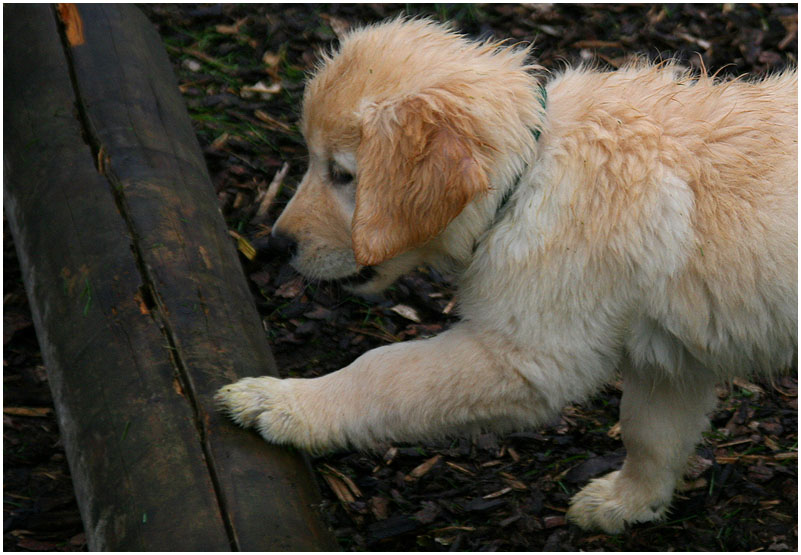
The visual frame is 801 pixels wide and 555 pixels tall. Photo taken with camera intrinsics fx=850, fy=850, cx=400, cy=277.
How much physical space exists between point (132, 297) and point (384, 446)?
122 cm

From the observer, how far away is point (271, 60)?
263 inches

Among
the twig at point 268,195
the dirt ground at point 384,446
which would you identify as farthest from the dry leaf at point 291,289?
the twig at point 268,195

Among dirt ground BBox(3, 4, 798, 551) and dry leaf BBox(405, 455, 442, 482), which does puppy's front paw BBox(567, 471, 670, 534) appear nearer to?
dirt ground BBox(3, 4, 798, 551)

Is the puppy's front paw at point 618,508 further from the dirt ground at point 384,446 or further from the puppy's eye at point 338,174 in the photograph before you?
the puppy's eye at point 338,174

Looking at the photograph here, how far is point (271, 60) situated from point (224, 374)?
13.3ft

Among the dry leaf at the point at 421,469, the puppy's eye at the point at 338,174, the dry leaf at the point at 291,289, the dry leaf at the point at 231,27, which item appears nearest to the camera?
the puppy's eye at the point at 338,174

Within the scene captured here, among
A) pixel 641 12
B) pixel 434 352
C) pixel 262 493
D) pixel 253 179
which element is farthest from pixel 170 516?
pixel 641 12

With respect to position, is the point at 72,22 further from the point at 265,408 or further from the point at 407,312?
the point at 265,408

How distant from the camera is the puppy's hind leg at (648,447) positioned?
3.96 m

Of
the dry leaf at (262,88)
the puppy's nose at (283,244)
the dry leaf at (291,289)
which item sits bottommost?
Result: the dry leaf at (291,289)

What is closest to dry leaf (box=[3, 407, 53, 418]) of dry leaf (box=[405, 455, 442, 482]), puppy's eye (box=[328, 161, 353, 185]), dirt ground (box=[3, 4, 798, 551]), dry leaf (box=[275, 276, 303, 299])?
dirt ground (box=[3, 4, 798, 551])

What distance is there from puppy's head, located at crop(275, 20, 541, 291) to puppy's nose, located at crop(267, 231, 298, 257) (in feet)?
0.09

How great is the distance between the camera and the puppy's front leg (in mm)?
3252

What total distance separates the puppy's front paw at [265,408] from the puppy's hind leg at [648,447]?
1.55 metres
